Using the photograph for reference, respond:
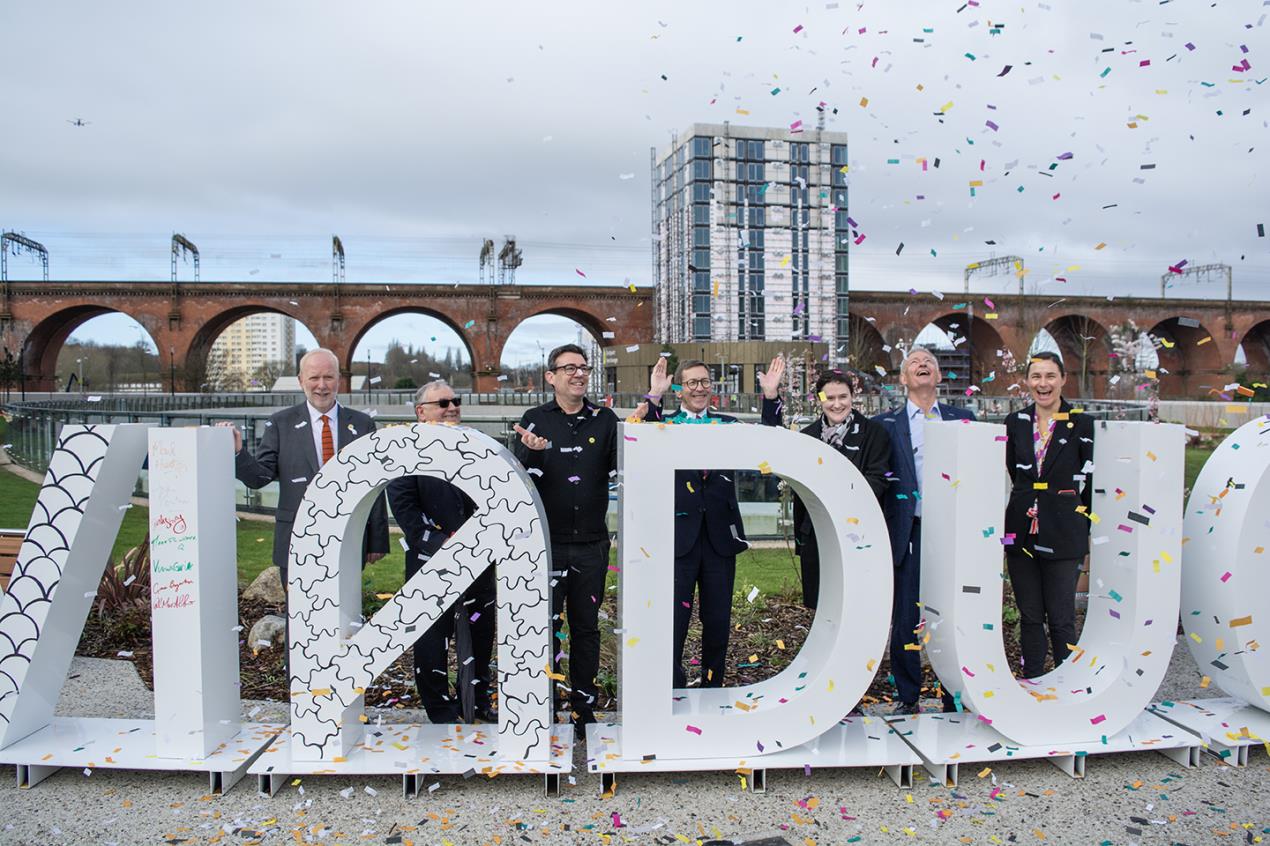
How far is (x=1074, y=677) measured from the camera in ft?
12.5

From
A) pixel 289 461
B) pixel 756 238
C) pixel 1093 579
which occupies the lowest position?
pixel 1093 579

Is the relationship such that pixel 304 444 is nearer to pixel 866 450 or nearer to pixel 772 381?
pixel 772 381

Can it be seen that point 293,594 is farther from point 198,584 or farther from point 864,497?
point 864,497

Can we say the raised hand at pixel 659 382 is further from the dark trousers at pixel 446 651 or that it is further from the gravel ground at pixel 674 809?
the gravel ground at pixel 674 809

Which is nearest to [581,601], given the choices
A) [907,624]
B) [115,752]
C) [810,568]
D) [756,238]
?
[810,568]

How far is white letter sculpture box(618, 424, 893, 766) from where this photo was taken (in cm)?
345

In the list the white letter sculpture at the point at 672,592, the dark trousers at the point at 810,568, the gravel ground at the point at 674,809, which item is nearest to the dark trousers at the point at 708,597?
the dark trousers at the point at 810,568

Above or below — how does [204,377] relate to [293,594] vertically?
above

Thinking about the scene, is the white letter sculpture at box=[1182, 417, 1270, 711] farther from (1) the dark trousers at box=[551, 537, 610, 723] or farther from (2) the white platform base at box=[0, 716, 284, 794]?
(2) the white platform base at box=[0, 716, 284, 794]

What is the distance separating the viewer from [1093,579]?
3.94m

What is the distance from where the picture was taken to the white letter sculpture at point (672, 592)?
3449 mm

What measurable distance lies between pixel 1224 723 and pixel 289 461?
458 cm

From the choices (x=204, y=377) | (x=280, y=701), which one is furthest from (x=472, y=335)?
(x=280, y=701)

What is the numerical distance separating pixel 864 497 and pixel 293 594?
8.07ft
